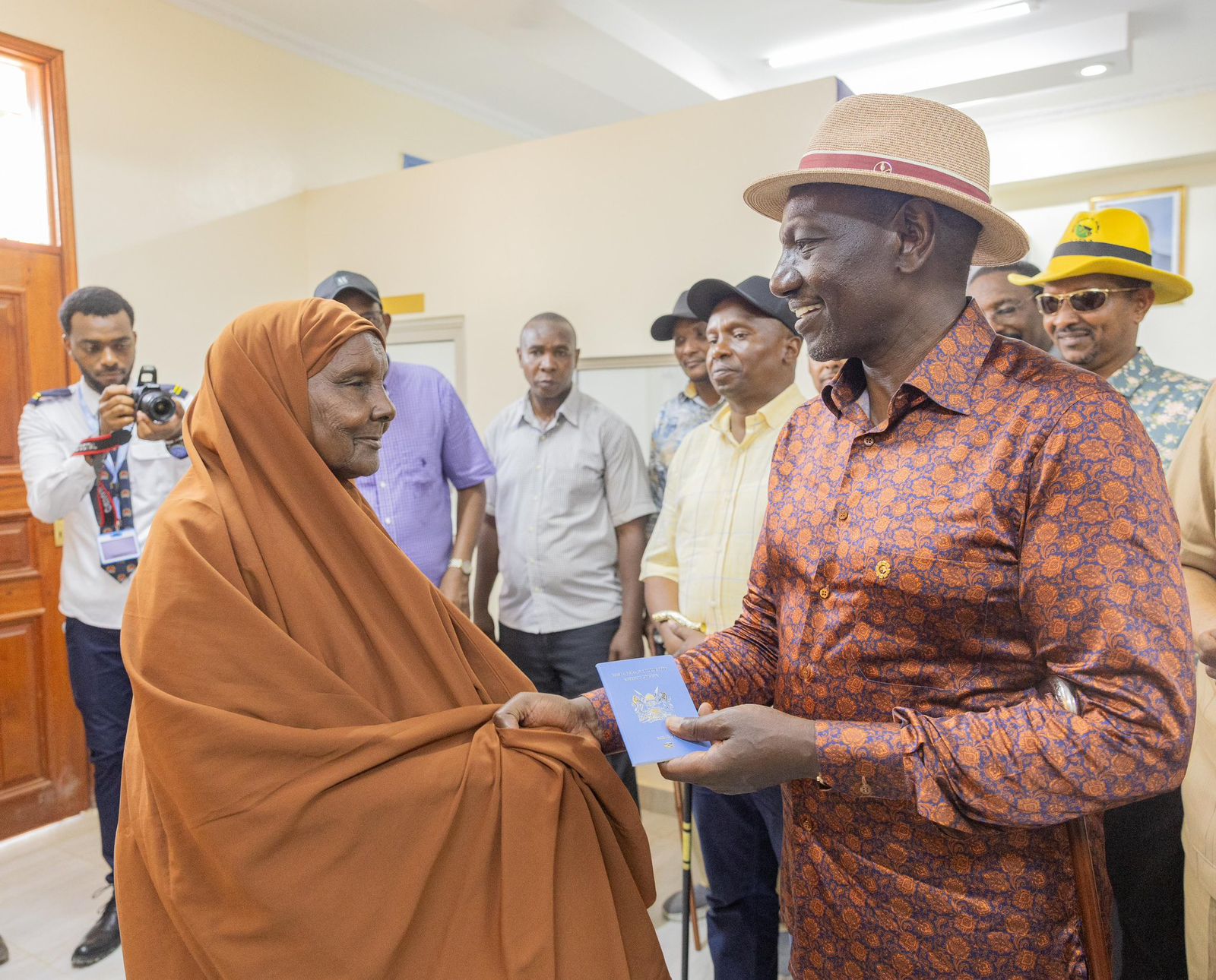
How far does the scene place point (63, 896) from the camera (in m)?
3.39

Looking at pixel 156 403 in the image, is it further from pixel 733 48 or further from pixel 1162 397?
pixel 733 48

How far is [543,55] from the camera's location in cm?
479

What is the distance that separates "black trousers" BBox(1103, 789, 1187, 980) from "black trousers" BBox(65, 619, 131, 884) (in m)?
2.95

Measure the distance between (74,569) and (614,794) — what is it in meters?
2.56

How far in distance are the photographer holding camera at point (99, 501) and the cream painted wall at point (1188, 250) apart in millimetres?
5906

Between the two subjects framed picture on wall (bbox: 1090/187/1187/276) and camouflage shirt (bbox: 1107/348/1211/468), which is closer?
camouflage shirt (bbox: 1107/348/1211/468)

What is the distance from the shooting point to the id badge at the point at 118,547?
10.1 ft

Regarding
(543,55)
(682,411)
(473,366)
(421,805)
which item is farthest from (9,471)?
(421,805)

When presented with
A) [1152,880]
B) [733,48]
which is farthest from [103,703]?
[733,48]

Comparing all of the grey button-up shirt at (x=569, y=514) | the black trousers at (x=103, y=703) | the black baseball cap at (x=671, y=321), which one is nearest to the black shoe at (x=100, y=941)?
the black trousers at (x=103, y=703)

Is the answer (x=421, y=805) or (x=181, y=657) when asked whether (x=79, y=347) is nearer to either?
(x=181, y=657)

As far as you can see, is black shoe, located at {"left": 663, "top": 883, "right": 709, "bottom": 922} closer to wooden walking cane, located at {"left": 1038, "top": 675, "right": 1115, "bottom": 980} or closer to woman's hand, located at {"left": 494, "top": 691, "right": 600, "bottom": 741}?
woman's hand, located at {"left": 494, "top": 691, "right": 600, "bottom": 741}

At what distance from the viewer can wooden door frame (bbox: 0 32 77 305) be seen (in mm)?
4125

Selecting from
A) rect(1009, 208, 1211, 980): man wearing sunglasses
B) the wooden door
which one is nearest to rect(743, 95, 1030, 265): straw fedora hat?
rect(1009, 208, 1211, 980): man wearing sunglasses
